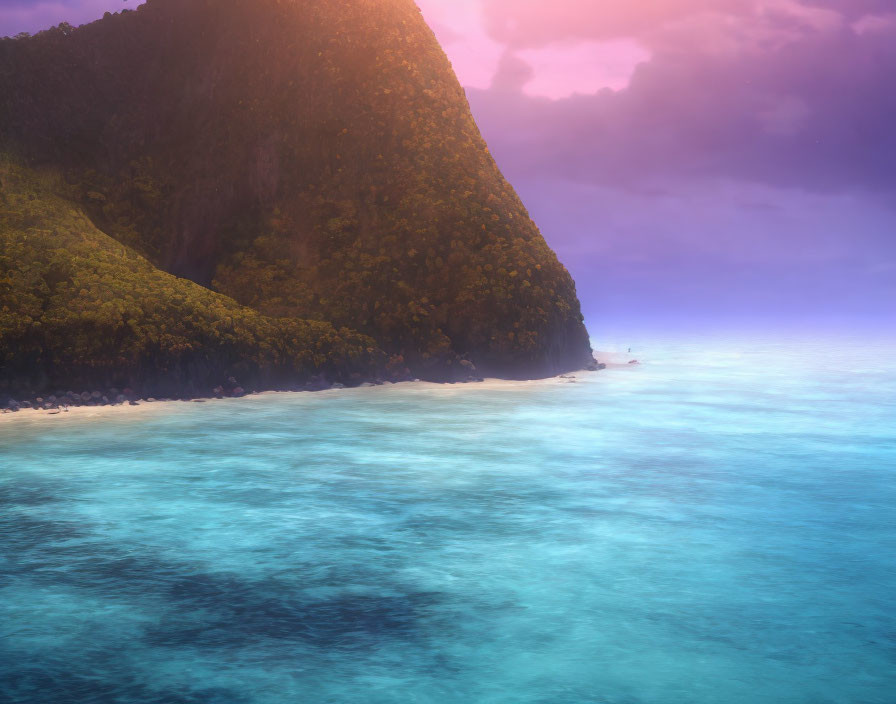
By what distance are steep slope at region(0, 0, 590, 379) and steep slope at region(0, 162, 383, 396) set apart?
4325mm

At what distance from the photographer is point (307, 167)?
51375 millimetres

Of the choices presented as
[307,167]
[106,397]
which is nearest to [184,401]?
[106,397]

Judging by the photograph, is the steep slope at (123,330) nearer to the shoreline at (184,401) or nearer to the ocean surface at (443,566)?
the shoreline at (184,401)

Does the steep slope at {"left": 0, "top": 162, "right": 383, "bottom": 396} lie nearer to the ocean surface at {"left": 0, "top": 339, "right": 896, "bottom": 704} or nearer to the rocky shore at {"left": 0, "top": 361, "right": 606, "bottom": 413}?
the rocky shore at {"left": 0, "top": 361, "right": 606, "bottom": 413}

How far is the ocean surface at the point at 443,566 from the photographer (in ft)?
30.1

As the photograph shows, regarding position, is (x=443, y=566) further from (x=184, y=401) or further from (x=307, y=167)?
(x=307, y=167)

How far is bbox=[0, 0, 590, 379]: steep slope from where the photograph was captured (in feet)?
148

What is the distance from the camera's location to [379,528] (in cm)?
1522

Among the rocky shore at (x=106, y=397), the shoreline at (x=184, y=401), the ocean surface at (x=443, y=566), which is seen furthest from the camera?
the rocky shore at (x=106, y=397)

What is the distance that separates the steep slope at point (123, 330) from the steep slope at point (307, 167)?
14.2 feet

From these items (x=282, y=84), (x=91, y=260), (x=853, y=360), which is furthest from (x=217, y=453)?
(x=853, y=360)

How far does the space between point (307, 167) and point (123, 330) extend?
19647 mm

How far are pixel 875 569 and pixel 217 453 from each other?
51.4 ft

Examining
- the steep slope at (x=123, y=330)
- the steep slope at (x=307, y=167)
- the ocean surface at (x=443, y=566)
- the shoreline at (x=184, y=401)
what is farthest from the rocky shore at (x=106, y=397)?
the steep slope at (x=307, y=167)
